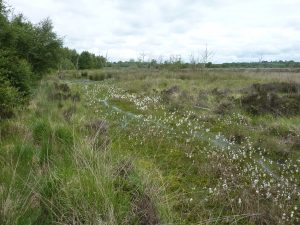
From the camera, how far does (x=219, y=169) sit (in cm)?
749

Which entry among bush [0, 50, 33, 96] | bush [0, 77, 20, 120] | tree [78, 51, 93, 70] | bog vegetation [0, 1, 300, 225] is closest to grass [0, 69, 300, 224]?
bog vegetation [0, 1, 300, 225]

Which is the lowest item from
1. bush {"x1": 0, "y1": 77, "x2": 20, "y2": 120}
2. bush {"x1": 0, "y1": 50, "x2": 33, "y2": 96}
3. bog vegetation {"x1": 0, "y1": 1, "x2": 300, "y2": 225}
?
bog vegetation {"x1": 0, "y1": 1, "x2": 300, "y2": 225}

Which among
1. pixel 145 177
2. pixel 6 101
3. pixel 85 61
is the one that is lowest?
pixel 145 177

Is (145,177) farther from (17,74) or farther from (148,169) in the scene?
(17,74)

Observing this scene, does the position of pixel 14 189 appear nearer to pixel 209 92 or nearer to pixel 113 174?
pixel 113 174

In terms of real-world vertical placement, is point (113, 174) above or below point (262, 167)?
above

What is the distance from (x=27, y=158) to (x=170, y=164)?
127 inches

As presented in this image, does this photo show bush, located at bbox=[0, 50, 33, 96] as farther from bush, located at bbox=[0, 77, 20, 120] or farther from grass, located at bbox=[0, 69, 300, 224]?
grass, located at bbox=[0, 69, 300, 224]

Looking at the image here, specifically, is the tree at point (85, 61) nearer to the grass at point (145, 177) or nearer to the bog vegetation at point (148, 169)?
the bog vegetation at point (148, 169)

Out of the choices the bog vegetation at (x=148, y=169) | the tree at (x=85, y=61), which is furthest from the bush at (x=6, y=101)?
the tree at (x=85, y=61)

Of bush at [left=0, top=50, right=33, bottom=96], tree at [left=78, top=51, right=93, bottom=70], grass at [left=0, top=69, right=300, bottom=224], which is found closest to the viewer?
Answer: grass at [left=0, top=69, right=300, bottom=224]

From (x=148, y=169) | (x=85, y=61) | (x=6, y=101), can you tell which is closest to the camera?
(x=148, y=169)

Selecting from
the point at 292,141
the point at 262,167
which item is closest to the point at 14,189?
the point at 262,167

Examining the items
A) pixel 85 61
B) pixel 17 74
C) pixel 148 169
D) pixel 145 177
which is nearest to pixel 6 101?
pixel 17 74
